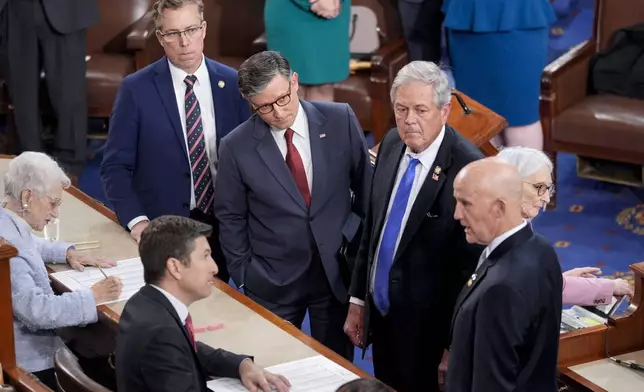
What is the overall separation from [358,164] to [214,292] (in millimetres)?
717

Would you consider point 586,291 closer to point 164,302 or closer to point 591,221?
point 164,302

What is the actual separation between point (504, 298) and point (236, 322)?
1184mm

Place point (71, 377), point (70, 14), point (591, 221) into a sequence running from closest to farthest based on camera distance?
point (71, 377) → point (591, 221) → point (70, 14)

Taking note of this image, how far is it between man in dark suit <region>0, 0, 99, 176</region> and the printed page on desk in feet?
12.7

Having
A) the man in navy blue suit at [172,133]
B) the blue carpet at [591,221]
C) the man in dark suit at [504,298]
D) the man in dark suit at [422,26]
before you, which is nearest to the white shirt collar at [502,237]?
the man in dark suit at [504,298]

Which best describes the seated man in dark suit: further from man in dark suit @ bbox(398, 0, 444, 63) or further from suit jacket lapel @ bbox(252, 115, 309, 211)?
man in dark suit @ bbox(398, 0, 444, 63)

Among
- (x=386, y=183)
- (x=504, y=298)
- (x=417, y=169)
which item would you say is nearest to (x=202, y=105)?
(x=386, y=183)

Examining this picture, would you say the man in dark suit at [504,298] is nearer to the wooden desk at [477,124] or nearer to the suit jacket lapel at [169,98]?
the suit jacket lapel at [169,98]

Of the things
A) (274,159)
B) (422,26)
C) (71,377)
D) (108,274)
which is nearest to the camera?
(71,377)

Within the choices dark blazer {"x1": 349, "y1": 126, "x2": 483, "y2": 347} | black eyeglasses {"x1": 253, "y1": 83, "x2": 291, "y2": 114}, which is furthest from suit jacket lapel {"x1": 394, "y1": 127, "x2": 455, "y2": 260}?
black eyeglasses {"x1": 253, "y1": 83, "x2": 291, "y2": 114}

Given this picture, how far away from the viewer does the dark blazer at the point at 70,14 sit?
23.2ft

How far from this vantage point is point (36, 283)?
425 centimetres

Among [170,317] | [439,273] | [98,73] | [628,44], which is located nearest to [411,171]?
[439,273]

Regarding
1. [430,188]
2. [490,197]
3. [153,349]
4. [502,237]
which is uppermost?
[490,197]
